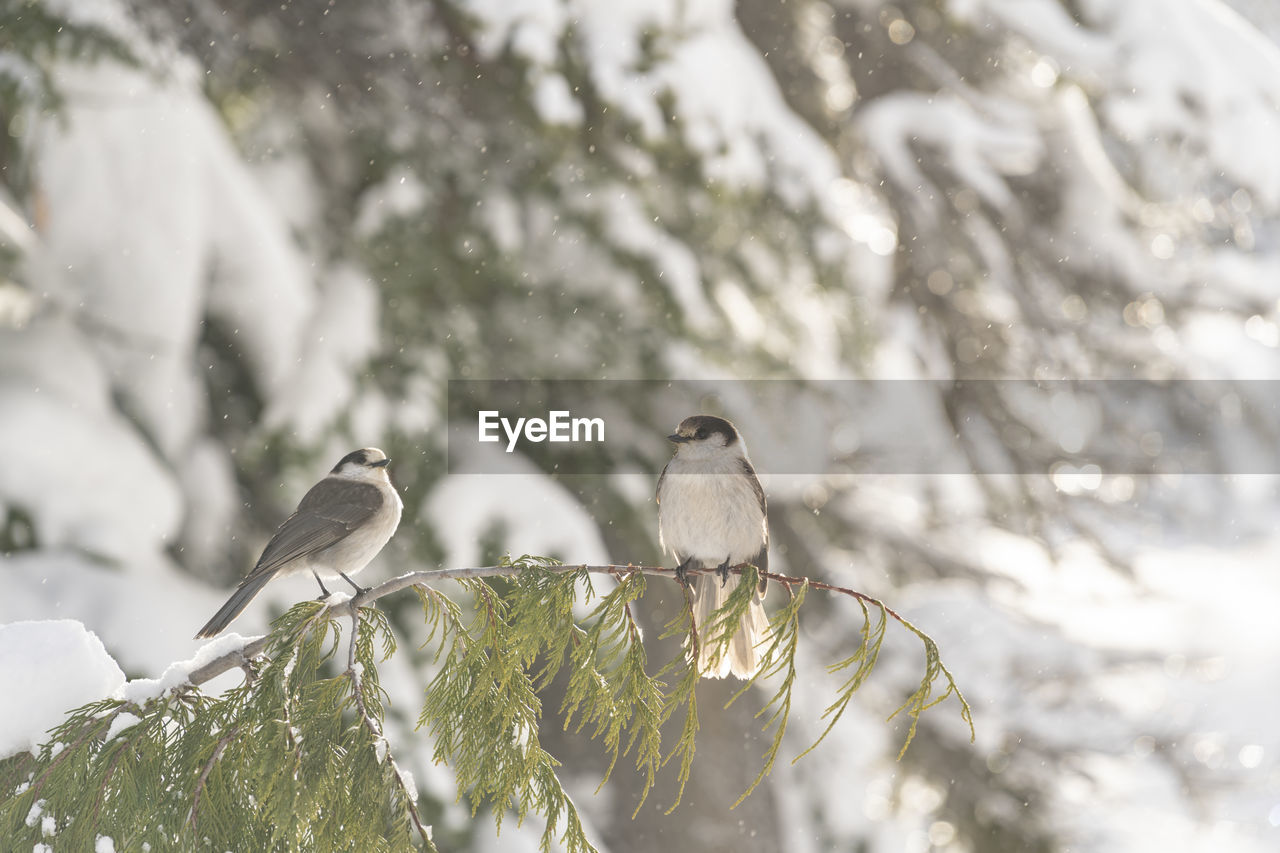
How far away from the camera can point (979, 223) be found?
4.33 meters

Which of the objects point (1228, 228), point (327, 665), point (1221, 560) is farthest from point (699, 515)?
point (1221, 560)

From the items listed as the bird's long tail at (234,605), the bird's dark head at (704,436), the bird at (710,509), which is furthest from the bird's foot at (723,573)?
the bird's long tail at (234,605)

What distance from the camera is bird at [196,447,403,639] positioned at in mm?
1840

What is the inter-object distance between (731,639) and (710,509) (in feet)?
1.86

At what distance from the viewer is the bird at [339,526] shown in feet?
6.04

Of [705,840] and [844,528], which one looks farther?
[844,528]

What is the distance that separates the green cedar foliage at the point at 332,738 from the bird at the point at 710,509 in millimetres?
575

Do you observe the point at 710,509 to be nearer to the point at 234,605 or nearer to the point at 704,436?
the point at 704,436

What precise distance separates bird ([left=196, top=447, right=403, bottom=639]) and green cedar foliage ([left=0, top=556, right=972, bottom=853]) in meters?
0.51

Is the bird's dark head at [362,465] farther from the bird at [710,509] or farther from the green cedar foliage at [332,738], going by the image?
the green cedar foliage at [332,738]

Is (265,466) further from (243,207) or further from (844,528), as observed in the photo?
(844,528)

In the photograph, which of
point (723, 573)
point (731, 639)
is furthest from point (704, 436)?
point (731, 639)

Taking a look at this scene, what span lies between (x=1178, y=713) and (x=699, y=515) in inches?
153

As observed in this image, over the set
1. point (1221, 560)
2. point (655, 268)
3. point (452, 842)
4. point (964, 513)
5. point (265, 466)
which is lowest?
point (1221, 560)
